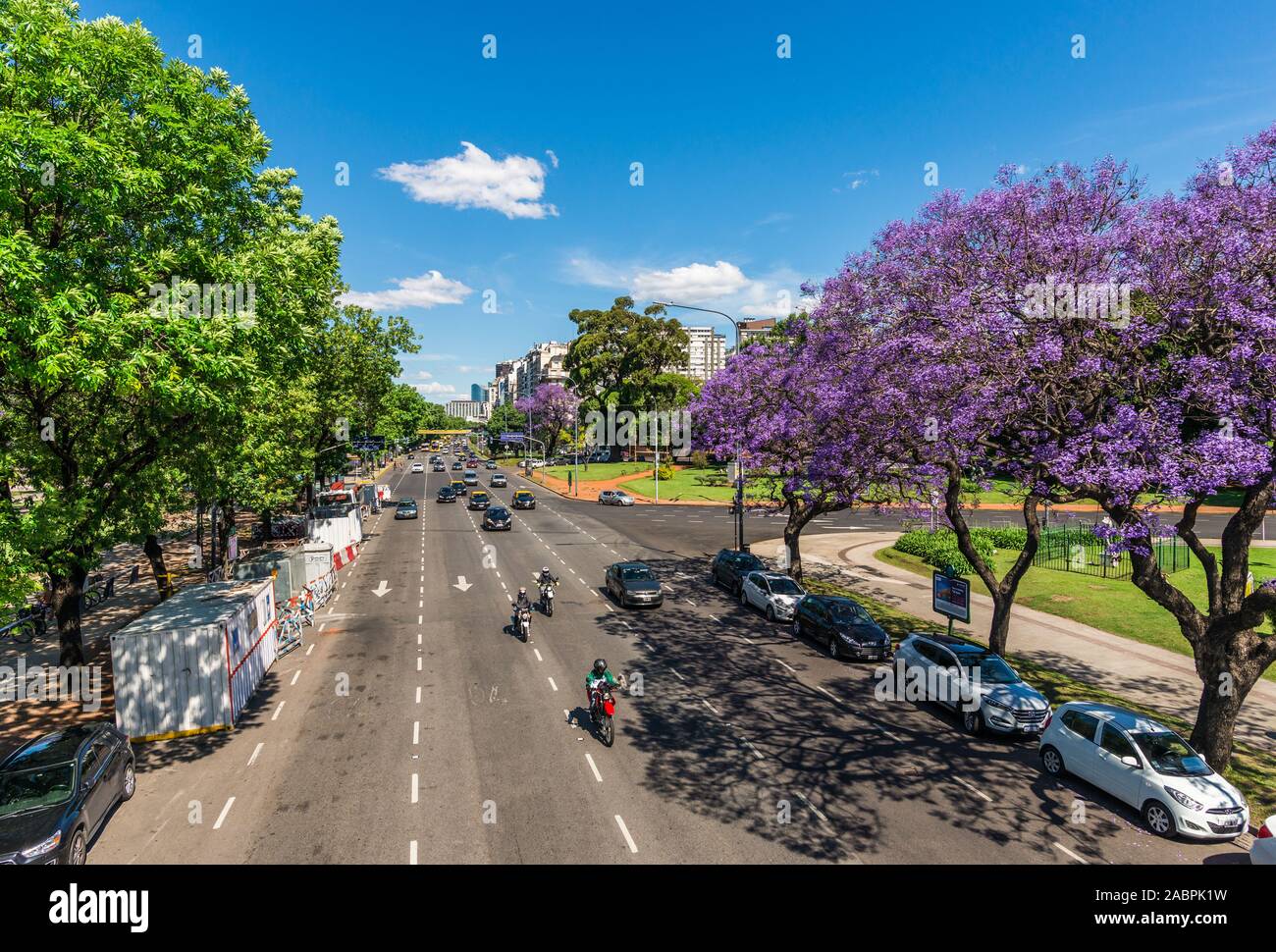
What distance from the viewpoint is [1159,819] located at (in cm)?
1121

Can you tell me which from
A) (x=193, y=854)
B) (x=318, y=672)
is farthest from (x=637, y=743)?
(x=318, y=672)

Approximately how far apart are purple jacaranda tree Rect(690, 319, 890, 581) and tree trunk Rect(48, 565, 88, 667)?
63.5 ft

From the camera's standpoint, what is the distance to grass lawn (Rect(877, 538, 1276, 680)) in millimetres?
22484

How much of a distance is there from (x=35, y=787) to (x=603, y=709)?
29.7ft

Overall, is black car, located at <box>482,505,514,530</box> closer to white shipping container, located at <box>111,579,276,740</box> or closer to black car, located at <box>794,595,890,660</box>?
black car, located at <box>794,595,890,660</box>

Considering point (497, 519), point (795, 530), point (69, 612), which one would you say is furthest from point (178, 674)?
point (497, 519)

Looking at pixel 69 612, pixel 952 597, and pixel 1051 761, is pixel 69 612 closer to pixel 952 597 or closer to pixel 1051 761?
pixel 1051 761

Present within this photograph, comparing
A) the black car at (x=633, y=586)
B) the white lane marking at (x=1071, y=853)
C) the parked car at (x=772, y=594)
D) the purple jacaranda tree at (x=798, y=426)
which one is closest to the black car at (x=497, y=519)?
the purple jacaranda tree at (x=798, y=426)

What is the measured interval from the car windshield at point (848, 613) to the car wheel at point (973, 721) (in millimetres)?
5149

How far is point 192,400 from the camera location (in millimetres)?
12695

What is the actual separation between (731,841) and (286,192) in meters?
26.5

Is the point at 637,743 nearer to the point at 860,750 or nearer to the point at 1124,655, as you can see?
the point at 860,750

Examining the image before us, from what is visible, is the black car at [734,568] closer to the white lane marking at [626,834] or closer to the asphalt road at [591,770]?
the asphalt road at [591,770]

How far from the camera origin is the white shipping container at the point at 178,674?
47.2ft
